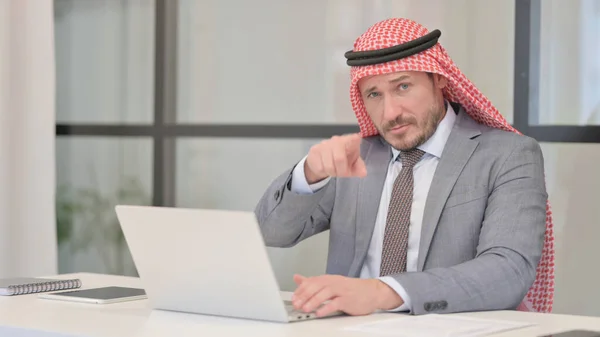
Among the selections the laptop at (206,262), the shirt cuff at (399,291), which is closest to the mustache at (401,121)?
the shirt cuff at (399,291)

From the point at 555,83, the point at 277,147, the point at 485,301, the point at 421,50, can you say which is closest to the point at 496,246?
the point at 485,301

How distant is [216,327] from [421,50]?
1090mm

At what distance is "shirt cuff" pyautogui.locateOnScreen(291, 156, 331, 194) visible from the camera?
2371 mm

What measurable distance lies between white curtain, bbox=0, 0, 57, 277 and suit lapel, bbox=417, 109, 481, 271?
7.48 feet

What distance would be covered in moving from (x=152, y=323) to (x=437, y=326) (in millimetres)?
537

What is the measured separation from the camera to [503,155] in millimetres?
2393

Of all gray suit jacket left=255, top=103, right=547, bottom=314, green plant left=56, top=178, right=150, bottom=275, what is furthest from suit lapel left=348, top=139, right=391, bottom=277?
green plant left=56, top=178, right=150, bottom=275

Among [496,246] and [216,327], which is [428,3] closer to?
[496,246]

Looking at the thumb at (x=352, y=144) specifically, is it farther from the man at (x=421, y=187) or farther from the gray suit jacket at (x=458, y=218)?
the gray suit jacket at (x=458, y=218)

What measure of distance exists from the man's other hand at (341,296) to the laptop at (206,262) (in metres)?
0.03

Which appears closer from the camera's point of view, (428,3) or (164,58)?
(428,3)

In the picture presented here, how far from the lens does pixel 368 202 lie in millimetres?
2562

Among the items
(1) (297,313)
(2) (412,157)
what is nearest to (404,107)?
(2) (412,157)

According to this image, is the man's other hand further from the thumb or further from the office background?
the office background
